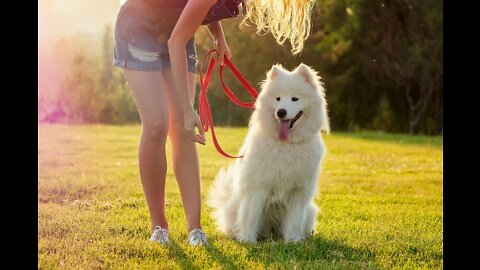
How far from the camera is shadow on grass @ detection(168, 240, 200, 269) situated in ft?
11.3

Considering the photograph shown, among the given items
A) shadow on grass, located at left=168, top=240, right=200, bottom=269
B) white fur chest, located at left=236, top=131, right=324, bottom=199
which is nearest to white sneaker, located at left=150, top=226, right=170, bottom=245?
→ shadow on grass, located at left=168, top=240, right=200, bottom=269

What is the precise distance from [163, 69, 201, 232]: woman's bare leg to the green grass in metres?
0.21

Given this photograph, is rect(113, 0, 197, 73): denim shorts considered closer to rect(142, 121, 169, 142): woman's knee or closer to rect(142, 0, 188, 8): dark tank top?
rect(142, 0, 188, 8): dark tank top

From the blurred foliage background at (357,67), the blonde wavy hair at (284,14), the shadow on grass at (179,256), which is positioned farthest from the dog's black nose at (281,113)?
the blurred foliage background at (357,67)

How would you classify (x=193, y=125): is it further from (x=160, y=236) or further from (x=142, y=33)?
(x=160, y=236)

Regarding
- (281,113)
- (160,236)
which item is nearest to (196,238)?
(160,236)

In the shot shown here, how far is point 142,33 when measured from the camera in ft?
12.7

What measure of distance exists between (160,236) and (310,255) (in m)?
0.97

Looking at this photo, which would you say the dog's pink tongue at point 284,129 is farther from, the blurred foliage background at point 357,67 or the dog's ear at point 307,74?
the blurred foliage background at point 357,67

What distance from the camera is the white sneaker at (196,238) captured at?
3980 millimetres

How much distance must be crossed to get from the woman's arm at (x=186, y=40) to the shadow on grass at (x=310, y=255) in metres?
0.78
